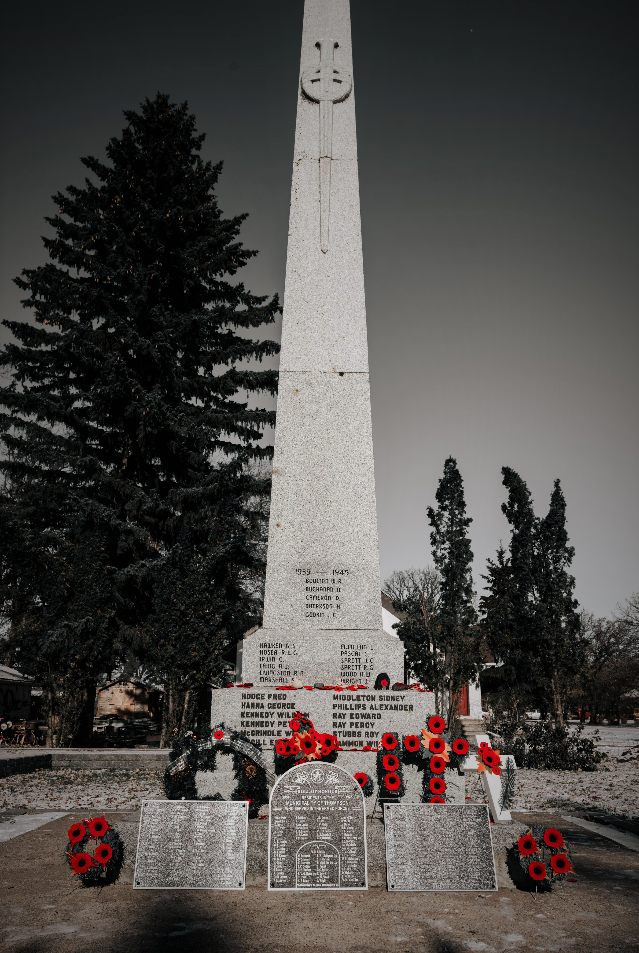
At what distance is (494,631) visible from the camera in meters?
24.6

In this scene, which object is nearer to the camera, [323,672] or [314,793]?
[314,793]

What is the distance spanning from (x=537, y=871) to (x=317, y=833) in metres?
1.57

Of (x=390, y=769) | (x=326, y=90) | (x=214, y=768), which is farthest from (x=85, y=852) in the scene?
(x=326, y=90)

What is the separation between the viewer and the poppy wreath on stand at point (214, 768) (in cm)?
591

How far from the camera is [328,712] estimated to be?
6762mm

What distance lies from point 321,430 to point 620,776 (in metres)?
10.1

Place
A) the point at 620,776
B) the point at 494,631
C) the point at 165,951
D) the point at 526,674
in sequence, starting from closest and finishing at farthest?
the point at 165,951 → the point at 620,776 → the point at 526,674 → the point at 494,631

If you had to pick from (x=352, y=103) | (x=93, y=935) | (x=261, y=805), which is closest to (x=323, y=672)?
(x=261, y=805)

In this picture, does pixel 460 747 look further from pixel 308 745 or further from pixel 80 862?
pixel 80 862

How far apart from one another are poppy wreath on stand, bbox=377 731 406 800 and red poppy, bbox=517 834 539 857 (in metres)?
1.05

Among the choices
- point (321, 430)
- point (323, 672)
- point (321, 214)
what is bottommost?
point (323, 672)

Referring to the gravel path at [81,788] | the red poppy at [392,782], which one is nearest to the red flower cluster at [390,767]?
the red poppy at [392,782]

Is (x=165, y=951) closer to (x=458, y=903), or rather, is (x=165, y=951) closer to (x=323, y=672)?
(x=458, y=903)

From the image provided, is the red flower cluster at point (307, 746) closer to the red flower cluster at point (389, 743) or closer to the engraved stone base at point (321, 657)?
the red flower cluster at point (389, 743)
